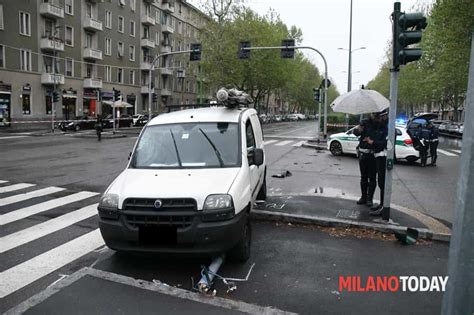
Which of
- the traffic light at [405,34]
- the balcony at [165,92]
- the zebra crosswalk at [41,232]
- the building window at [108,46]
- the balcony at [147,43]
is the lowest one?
the zebra crosswalk at [41,232]

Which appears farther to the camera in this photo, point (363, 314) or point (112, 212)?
point (112, 212)

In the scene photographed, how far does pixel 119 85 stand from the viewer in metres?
52.5

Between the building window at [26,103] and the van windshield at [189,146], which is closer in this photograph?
the van windshield at [189,146]

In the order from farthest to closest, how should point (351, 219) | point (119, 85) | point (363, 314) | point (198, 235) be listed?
point (119, 85) < point (351, 219) < point (198, 235) < point (363, 314)

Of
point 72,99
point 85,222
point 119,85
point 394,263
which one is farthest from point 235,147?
point 119,85

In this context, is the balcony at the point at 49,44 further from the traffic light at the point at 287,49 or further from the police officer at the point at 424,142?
the police officer at the point at 424,142

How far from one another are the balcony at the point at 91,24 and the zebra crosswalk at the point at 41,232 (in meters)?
39.9

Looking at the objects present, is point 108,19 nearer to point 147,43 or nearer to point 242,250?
point 147,43

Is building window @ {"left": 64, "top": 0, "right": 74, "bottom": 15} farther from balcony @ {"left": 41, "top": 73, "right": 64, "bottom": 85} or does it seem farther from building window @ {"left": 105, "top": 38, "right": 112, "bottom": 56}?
balcony @ {"left": 41, "top": 73, "right": 64, "bottom": 85}

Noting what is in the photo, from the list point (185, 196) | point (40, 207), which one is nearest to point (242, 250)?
point (185, 196)

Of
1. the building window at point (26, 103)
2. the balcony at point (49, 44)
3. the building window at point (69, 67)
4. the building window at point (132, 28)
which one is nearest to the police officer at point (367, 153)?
the building window at point (26, 103)

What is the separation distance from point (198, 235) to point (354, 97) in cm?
480

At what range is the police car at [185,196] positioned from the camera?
180 inches

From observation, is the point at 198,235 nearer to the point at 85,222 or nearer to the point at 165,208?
the point at 165,208
